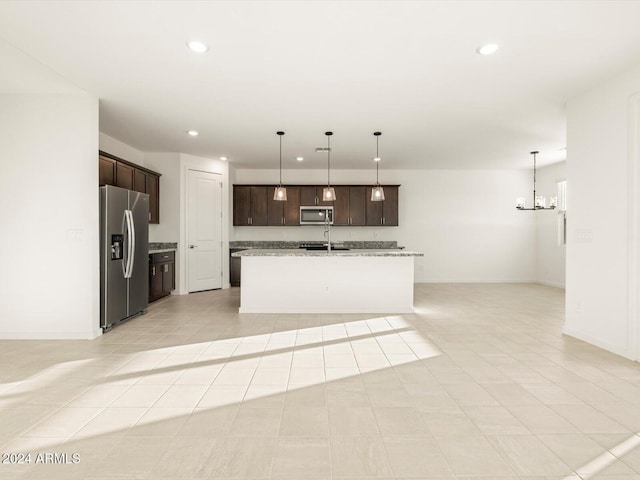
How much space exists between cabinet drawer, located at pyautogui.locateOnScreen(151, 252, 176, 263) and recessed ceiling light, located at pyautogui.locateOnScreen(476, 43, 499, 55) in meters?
5.36

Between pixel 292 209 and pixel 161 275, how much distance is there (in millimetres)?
3031

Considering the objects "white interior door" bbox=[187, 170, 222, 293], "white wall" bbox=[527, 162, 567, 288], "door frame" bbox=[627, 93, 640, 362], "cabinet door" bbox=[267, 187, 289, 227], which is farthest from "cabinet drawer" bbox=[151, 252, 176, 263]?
"white wall" bbox=[527, 162, 567, 288]

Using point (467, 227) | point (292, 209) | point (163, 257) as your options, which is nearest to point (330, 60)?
point (163, 257)

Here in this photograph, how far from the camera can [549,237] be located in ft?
25.3

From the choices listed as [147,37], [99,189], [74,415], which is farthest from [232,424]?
[99,189]

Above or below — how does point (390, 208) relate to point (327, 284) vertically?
above

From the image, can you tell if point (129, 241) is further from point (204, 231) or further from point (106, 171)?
point (204, 231)

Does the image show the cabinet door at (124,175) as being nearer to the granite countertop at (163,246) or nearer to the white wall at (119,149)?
the white wall at (119,149)

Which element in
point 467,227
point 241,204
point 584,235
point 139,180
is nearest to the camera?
point 584,235

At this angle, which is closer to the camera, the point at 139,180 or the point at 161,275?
the point at 139,180

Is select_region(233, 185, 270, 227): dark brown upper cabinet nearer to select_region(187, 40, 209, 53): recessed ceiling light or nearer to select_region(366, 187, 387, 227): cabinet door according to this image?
select_region(366, 187, 387, 227): cabinet door

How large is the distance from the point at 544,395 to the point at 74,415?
3.18 m

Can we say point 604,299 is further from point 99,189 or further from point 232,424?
point 99,189

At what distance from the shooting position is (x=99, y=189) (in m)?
4.08
